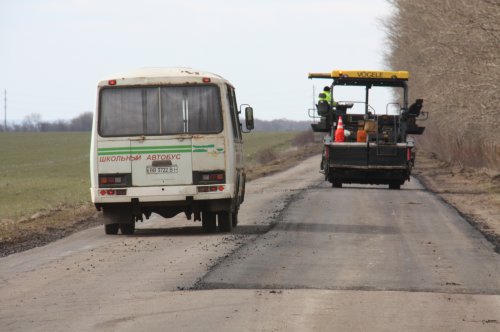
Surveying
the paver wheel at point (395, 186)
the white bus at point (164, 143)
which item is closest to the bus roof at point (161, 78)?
the white bus at point (164, 143)

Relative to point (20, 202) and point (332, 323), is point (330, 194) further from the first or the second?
point (332, 323)

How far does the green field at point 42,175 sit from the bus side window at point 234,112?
7851 mm

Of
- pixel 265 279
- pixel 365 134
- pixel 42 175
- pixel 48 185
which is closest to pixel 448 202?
pixel 365 134

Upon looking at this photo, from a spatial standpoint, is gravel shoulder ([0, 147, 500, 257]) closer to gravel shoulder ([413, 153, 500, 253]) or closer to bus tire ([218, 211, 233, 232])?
gravel shoulder ([413, 153, 500, 253])

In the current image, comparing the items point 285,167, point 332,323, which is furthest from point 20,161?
point 332,323

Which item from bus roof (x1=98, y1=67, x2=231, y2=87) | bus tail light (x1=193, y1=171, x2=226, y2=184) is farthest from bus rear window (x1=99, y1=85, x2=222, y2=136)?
bus tail light (x1=193, y1=171, x2=226, y2=184)

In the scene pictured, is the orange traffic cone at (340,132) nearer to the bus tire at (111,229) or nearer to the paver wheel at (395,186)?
the paver wheel at (395,186)

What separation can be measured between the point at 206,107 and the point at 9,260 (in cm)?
445

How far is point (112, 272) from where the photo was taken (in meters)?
13.2

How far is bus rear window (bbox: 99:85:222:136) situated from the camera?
18.1 meters

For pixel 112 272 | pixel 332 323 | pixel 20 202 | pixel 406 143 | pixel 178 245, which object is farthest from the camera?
pixel 20 202

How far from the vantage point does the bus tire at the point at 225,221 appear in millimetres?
18516

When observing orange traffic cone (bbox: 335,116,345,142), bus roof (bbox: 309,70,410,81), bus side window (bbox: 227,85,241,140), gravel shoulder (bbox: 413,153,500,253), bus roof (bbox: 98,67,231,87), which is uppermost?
bus roof (bbox: 309,70,410,81)

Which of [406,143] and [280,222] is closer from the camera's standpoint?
[280,222]
